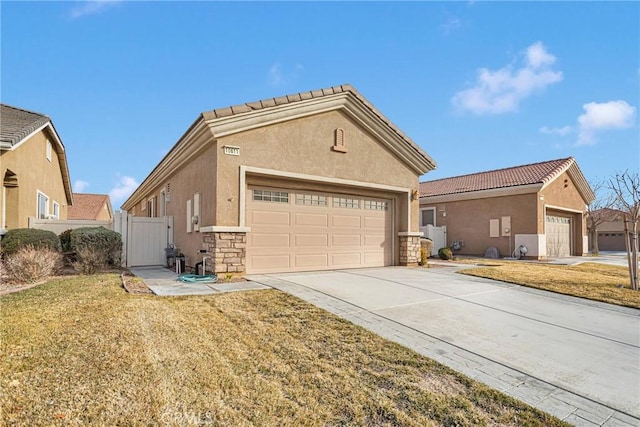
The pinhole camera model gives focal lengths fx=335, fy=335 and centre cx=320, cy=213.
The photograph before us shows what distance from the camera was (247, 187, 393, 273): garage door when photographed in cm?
934

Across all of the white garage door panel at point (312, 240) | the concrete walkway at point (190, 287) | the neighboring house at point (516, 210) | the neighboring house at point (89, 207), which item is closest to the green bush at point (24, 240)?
the concrete walkway at point (190, 287)

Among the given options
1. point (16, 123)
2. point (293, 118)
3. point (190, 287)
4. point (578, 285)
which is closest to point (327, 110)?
point (293, 118)

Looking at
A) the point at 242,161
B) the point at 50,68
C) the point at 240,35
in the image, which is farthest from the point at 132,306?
the point at 50,68

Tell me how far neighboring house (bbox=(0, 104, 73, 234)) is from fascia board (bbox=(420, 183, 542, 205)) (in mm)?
19937

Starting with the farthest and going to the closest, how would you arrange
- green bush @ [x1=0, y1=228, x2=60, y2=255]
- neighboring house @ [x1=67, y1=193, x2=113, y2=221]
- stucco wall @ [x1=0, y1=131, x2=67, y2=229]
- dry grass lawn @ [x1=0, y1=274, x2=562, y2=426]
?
neighboring house @ [x1=67, y1=193, x2=113, y2=221] → stucco wall @ [x1=0, y1=131, x2=67, y2=229] → green bush @ [x1=0, y1=228, x2=60, y2=255] → dry grass lawn @ [x1=0, y1=274, x2=562, y2=426]

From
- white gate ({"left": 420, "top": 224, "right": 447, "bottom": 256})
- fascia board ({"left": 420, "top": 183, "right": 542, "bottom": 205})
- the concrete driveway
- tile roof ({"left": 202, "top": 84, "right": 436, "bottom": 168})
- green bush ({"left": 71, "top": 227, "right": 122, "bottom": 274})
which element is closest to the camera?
the concrete driveway

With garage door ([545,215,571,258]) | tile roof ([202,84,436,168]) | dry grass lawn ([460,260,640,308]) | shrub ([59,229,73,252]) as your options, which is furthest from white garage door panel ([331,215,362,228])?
garage door ([545,215,571,258])

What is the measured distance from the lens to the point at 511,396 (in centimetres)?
298

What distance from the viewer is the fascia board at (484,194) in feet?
56.2

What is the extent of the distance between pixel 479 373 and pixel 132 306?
4878mm

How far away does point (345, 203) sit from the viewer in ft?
36.0

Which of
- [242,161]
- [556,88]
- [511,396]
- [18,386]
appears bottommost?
[511,396]

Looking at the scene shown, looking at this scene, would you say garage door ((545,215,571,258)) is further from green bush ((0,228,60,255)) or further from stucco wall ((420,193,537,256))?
green bush ((0,228,60,255))

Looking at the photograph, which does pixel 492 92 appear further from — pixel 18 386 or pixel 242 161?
pixel 18 386
